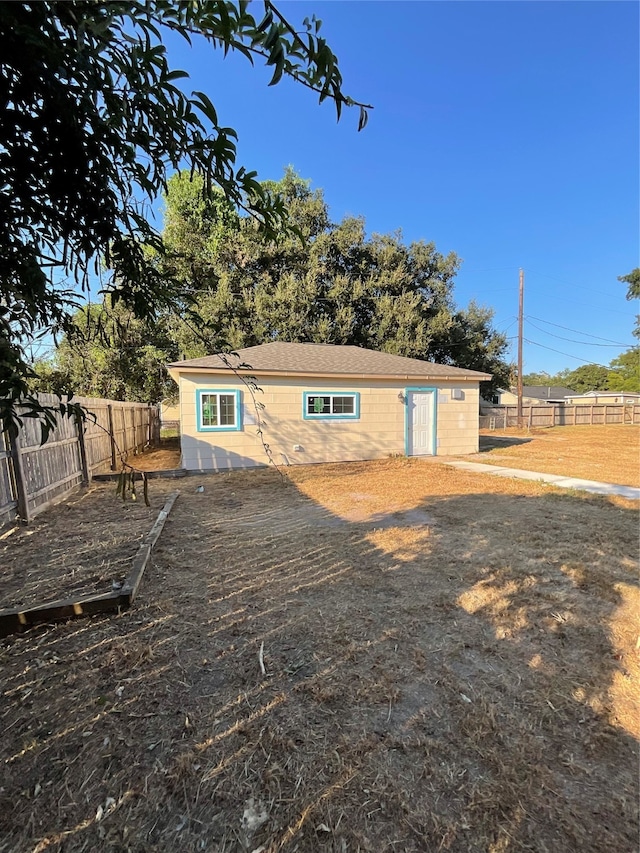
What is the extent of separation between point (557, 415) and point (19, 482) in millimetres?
28816

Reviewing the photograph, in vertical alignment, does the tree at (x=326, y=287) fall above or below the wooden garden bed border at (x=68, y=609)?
above

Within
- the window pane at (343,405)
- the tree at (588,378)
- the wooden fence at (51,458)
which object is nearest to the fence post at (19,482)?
the wooden fence at (51,458)

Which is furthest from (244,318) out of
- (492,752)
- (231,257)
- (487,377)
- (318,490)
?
(492,752)

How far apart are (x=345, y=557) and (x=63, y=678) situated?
253cm

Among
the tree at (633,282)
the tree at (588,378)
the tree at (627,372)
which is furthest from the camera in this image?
the tree at (588,378)

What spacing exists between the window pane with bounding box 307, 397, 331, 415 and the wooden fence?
4.99m

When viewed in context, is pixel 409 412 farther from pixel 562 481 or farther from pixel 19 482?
pixel 19 482

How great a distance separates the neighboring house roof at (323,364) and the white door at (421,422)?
0.65 m

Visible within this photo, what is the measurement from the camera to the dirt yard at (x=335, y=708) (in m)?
1.39

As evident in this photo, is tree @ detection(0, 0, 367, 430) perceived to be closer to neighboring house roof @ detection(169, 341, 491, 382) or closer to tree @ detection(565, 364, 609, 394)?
neighboring house roof @ detection(169, 341, 491, 382)

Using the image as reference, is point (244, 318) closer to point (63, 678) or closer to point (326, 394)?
point (326, 394)

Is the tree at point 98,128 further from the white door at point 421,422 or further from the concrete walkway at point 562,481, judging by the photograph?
the white door at point 421,422

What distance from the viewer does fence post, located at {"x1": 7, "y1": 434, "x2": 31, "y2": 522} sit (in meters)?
4.88

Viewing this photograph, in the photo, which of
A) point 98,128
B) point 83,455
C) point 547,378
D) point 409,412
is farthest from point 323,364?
point 547,378
